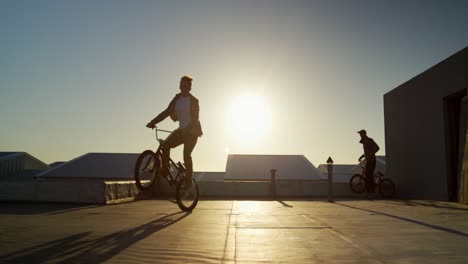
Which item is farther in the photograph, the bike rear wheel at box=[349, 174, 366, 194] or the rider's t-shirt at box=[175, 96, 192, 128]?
the bike rear wheel at box=[349, 174, 366, 194]

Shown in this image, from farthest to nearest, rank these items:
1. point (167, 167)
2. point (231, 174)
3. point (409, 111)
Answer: point (231, 174)
point (409, 111)
point (167, 167)

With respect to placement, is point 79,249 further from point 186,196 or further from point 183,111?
point 186,196

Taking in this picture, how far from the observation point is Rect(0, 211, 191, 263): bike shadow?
2729mm

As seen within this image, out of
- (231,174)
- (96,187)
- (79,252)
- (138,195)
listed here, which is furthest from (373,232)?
(231,174)

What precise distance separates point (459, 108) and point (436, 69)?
1.44 meters

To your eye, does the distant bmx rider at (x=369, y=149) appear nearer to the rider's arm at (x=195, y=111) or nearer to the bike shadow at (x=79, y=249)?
the rider's arm at (x=195, y=111)

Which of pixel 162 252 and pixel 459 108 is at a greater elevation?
pixel 459 108

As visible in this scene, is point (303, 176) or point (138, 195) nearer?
point (138, 195)

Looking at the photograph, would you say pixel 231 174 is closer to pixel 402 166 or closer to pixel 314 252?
pixel 402 166

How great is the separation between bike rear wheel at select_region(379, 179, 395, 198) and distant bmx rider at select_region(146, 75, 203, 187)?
10.0 meters

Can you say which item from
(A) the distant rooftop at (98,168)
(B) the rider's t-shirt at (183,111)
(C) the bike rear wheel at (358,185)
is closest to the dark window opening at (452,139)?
(C) the bike rear wheel at (358,185)

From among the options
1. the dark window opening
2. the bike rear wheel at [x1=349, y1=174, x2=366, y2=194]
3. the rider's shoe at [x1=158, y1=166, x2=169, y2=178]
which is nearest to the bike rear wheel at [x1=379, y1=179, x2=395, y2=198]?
the bike rear wheel at [x1=349, y1=174, x2=366, y2=194]

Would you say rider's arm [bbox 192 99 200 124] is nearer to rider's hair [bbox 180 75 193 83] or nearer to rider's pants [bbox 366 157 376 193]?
rider's hair [bbox 180 75 193 83]

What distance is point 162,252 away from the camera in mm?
3045
